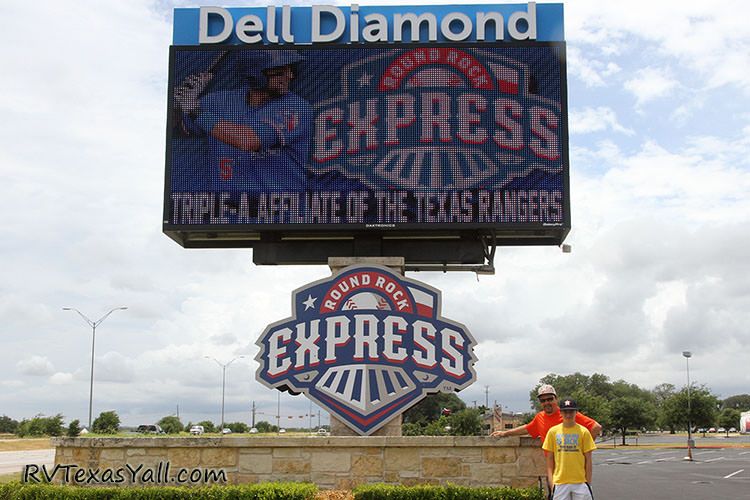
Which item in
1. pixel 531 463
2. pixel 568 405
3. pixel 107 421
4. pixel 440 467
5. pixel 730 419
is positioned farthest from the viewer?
pixel 730 419

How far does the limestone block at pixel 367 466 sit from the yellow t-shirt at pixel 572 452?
11.2 ft

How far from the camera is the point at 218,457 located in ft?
36.8

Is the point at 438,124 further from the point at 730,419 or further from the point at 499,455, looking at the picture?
the point at 730,419

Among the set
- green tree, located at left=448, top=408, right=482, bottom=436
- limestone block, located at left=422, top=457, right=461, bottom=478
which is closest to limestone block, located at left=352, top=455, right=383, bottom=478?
limestone block, located at left=422, top=457, right=461, bottom=478

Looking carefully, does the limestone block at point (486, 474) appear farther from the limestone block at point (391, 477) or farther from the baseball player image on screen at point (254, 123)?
the baseball player image on screen at point (254, 123)

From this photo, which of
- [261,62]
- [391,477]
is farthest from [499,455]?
[261,62]

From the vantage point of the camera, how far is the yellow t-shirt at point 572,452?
8.18 metres

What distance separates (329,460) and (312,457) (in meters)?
0.23

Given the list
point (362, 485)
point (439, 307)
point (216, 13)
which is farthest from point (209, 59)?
point (362, 485)

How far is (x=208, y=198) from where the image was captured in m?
12.9

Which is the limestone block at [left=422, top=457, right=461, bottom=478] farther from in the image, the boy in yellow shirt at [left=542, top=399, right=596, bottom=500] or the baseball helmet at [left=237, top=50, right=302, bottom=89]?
the baseball helmet at [left=237, top=50, right=302, bottom=89]

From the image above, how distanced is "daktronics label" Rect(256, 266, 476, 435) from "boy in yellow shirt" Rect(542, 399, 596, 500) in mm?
3957

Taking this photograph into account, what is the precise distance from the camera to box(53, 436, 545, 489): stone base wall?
11.0m

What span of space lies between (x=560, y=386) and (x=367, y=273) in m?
103
